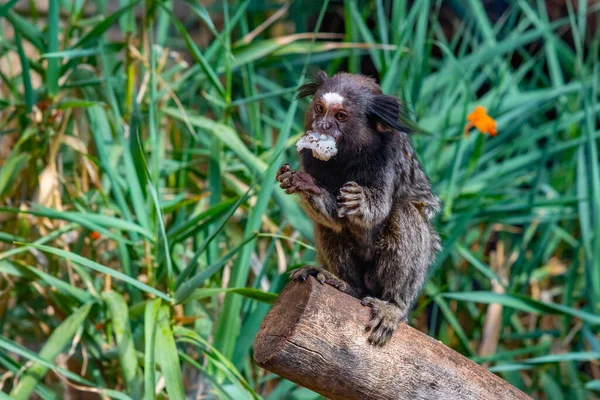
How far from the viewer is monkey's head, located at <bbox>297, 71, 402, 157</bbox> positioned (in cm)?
211

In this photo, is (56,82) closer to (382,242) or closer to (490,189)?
(382,242)

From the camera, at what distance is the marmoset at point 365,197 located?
2041 mm

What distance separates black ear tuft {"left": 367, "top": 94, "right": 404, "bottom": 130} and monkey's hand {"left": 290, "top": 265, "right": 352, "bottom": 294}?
42 cm

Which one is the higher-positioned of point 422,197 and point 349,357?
point 422,197

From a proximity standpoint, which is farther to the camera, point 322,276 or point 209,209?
point 209,209

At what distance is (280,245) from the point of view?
3.20 meters

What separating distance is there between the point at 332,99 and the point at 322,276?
0.46 m

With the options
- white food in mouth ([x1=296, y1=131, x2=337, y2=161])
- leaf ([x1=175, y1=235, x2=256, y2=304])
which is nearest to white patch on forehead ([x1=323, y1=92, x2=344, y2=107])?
white food in mouth ([x1=296, y1=131, x2=337, y2=161])

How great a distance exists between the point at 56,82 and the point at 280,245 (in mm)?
1036

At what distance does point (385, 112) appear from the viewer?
2.13m

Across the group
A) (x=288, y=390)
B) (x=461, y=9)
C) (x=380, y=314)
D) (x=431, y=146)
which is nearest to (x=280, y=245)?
(x=288, y=390)

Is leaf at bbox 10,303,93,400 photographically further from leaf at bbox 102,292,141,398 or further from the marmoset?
the marmoset

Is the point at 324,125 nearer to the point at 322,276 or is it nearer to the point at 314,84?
the point at 314,84

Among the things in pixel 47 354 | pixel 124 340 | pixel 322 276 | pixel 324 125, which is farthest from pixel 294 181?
pixel 47 354
